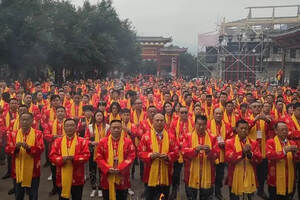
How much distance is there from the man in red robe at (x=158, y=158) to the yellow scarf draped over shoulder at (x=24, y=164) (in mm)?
1654

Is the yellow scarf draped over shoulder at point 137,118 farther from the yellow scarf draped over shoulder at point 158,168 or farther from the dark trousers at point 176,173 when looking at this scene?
the yellow scarf draped over shoulder at point 158,168

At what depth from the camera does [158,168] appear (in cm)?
456

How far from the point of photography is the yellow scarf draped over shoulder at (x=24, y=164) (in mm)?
4703

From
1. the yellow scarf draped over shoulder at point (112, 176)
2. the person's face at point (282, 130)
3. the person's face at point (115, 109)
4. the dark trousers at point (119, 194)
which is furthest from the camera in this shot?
Answer: the person's face at point (115, 109)

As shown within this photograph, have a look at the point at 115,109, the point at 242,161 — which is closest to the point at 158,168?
the point at 242,161

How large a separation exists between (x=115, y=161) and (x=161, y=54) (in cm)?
5011

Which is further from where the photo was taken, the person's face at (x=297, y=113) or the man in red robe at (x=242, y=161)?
the person's face at (x=297, y=113)

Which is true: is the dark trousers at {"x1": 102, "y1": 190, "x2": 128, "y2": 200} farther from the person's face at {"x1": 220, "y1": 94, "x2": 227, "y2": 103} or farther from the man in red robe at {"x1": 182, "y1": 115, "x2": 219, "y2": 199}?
the person's face at {"x1": 220, "y1": 94, "x2": 227, "y2": 103}

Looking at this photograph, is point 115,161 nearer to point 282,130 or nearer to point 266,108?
point 282,130

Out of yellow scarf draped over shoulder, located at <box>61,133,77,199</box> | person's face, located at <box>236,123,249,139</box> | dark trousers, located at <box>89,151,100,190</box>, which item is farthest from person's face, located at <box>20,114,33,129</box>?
person's face, located at <box>236,123,249,139</box>

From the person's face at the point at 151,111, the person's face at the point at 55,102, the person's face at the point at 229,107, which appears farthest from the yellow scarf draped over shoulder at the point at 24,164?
the person's face at the point at 229,107

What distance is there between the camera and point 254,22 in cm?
3544

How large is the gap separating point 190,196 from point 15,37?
13.8 m

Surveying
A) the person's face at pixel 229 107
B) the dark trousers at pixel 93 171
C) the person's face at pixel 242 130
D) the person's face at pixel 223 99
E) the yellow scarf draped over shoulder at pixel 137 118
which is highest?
the person's face at pixel 223 99
